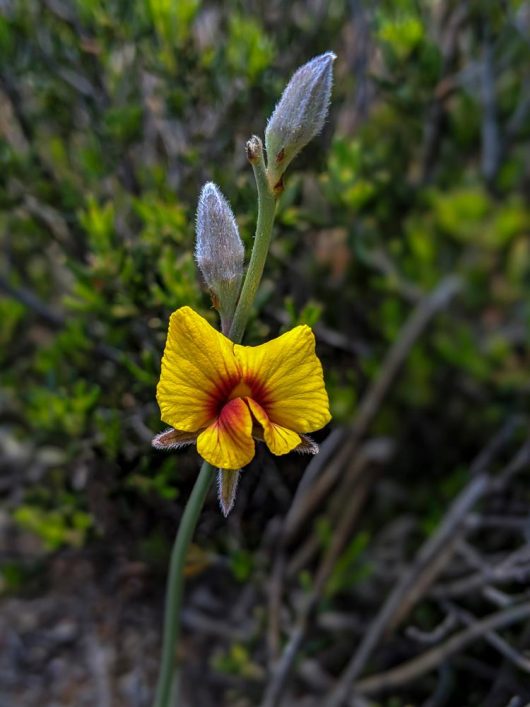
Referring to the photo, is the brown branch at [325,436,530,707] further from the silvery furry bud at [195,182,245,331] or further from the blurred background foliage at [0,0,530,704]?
the silvery furry bud at [195,182,245,331]

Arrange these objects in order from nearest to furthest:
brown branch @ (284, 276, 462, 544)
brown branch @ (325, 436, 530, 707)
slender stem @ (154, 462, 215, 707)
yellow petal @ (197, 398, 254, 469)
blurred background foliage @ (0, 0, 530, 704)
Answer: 1. yellow petal @ (197, 398, 254, 469)
2. slender stem @ (154, 462, 215, 707)
3. blurred background foliage @ (0, 0, 530, 704)
4. brown branch @ (325, 436, 530, 707)
5. brown branch @ (284, 276, 462, 544)

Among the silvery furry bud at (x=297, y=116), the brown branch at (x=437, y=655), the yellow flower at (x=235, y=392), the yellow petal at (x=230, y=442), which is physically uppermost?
the silvery furry bud at (x=297, y=116)

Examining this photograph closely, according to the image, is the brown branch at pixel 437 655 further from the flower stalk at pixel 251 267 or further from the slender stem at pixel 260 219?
the slender stem at pixel 260 219

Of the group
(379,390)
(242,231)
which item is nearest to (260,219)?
(242,231)

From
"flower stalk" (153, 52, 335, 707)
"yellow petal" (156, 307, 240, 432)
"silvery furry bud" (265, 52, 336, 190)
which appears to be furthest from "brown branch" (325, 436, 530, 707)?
"silvery furry bud" (265, 52, 336, 190)

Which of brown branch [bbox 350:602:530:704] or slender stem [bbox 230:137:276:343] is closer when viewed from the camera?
slender stem [bbox 230:137:276:343]

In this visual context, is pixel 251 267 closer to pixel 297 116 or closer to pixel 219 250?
pixel 219 250

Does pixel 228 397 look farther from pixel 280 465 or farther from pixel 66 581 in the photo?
pixel 66 581

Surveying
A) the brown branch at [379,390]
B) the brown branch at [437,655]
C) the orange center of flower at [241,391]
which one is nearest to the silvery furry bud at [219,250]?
the orange center of flower at [241,391]
